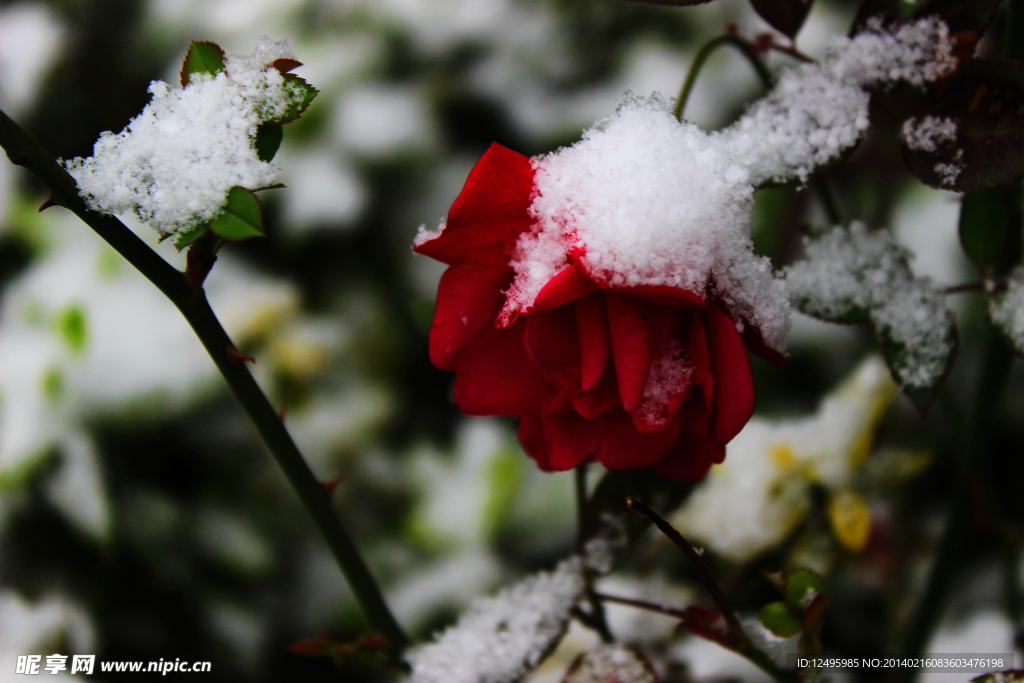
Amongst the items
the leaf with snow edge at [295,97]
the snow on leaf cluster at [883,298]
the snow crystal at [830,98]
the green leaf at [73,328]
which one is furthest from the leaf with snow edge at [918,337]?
the green leaf at [73,328]

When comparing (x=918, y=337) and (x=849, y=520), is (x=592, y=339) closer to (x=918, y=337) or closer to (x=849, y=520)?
(x=918, y=337)

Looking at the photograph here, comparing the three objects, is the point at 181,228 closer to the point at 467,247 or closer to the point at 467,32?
the point at 467,247

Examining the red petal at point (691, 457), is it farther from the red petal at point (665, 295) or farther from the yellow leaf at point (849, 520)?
the yellow leaf at point (849, 520)

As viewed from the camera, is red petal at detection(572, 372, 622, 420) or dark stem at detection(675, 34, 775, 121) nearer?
red petal at detection(572, 372, 622, 420)

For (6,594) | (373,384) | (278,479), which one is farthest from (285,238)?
(6,594)

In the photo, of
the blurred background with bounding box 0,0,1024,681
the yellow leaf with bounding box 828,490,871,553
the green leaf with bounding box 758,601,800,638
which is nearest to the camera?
the green leaf with bounding box 758,601,800,638

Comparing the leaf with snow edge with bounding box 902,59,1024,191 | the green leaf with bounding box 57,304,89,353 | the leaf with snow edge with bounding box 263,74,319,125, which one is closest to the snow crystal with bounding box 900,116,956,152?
the leaf with snow edge with bounding box 902,59,1024,191

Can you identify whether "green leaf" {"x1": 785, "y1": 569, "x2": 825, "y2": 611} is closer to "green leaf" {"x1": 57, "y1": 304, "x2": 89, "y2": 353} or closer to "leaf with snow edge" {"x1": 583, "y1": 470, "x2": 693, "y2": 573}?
"leaf with snow edge" {"x1": 583, "y1": 470, "x2": 693, "y2": 573}
